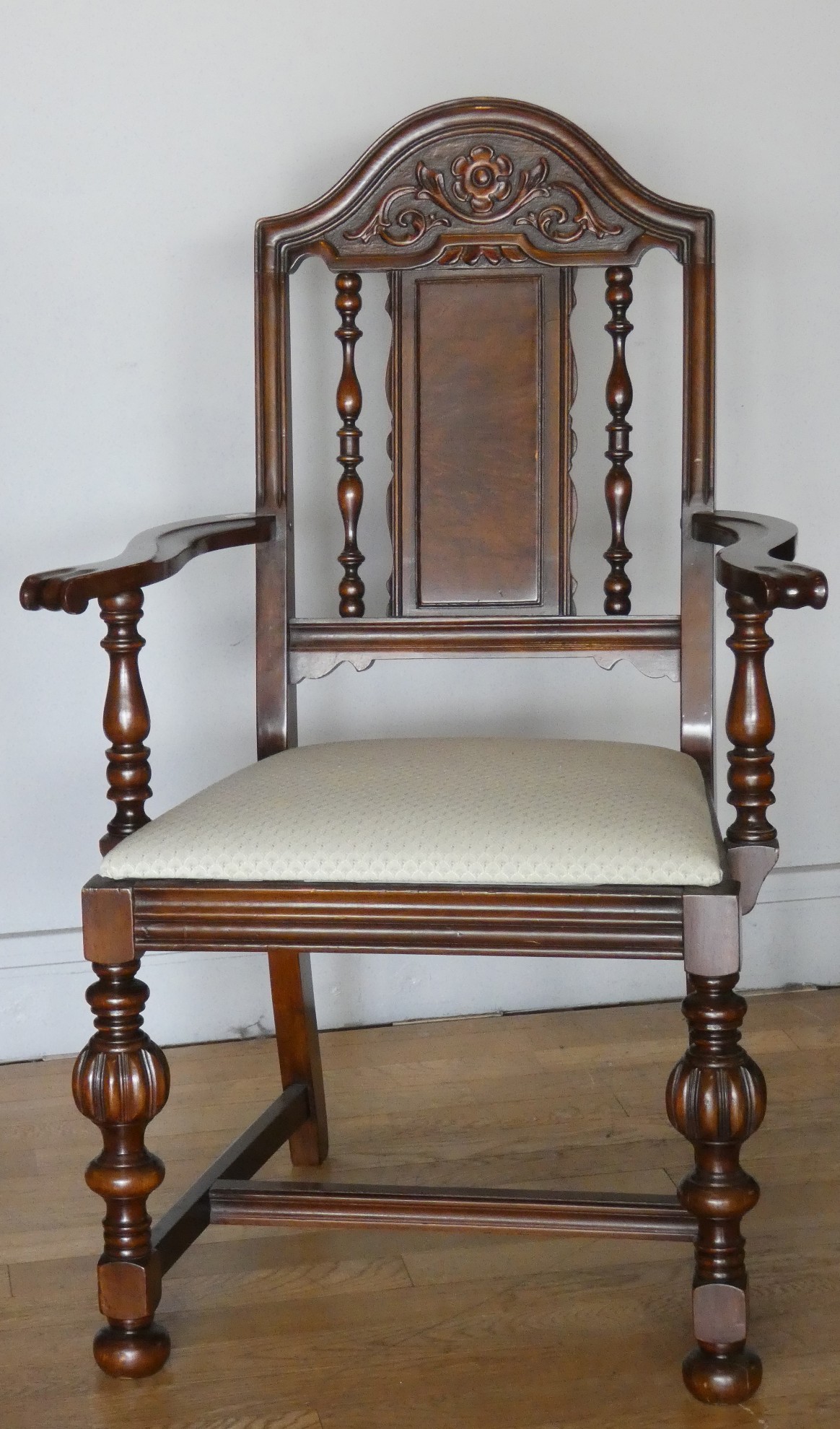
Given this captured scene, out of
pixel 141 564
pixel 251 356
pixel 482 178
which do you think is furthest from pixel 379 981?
pixel 482 178

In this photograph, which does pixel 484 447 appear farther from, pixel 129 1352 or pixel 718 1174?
pixel 129 1352

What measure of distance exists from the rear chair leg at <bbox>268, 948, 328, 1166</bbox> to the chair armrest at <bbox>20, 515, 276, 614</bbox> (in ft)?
1.49

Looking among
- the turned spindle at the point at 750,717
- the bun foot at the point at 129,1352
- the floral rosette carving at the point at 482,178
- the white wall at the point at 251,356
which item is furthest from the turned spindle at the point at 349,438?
the bun foot at the point at 129,1352

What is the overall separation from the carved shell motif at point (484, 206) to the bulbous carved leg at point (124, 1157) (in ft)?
2.83

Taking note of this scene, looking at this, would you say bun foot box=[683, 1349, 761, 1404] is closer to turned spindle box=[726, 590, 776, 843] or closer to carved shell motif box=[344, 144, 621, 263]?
turned spindle box=[726, 590, 776, 843]

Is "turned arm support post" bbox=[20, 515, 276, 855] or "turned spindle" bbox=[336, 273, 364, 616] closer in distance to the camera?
"turned arm support post" bbox=[20, 515, 276, 855]

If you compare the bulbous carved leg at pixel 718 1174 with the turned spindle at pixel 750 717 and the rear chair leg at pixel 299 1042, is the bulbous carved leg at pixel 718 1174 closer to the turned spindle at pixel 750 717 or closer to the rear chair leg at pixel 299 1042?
the turned spindle at pixel 750 717

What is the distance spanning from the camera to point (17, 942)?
6.60 feet

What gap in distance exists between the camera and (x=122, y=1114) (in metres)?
1.19

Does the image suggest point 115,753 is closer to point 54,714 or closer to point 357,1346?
point 357,1346

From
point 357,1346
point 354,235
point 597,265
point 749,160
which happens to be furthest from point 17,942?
point 749,160

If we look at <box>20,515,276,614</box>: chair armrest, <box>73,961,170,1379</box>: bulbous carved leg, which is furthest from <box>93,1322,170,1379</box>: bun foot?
<box>20,515,276,614</box>: chair armrest

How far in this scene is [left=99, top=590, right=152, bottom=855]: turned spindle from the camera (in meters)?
1.25

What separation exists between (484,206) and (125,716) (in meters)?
0.71
